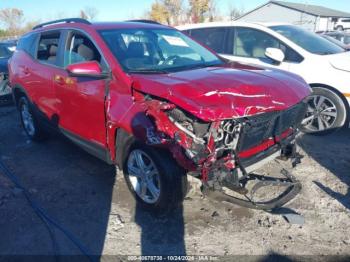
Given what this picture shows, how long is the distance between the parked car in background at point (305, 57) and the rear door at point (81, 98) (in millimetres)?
2939

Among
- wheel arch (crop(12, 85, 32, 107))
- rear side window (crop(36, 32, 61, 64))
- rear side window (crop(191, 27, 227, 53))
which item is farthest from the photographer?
rear side window (crop(191, 27, 227, 53))

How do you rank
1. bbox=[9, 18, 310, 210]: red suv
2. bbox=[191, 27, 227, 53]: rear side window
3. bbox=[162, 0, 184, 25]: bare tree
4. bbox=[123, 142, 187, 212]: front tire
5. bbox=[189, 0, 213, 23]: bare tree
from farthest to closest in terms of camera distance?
bbox=[162, 0, 184, 25]: bare tree → bbox=[189, 0, 213, 23]: bare tree → bbox=[191, 27, 227, 53]: rear side window → bbox=[123, 142, 187, 212]: front tire → bbox=[9, 18, 310, 210]: red suv

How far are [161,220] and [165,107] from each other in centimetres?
118

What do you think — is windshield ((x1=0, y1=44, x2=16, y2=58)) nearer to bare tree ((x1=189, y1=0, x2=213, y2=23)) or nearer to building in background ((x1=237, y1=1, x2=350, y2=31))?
building in background ((x1=237, y1=1, x2=350, y2=31))

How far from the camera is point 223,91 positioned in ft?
9.57

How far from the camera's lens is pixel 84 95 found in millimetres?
3756

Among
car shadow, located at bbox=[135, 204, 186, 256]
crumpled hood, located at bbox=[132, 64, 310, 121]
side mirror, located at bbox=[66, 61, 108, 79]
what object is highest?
side mirror, located at bbox=[66, 61, 108, 79]

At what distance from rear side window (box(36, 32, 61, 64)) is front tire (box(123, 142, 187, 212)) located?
1.98m

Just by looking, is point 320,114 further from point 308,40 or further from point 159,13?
point 159,13

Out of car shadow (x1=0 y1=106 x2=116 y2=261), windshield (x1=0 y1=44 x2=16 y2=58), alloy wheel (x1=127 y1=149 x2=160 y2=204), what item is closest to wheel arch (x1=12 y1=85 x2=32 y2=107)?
car shadow (x1=0 y1=106 x2=116 y2=261)

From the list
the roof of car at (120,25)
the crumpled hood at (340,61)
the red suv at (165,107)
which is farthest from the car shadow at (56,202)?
the crumpled hood at (340,61)

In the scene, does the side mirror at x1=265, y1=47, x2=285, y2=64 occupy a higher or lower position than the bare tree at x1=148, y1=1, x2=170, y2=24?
higher

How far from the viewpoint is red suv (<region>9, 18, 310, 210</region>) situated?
2898 mm

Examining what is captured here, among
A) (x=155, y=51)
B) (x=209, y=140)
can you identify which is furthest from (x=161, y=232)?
(x=155, y=51)
